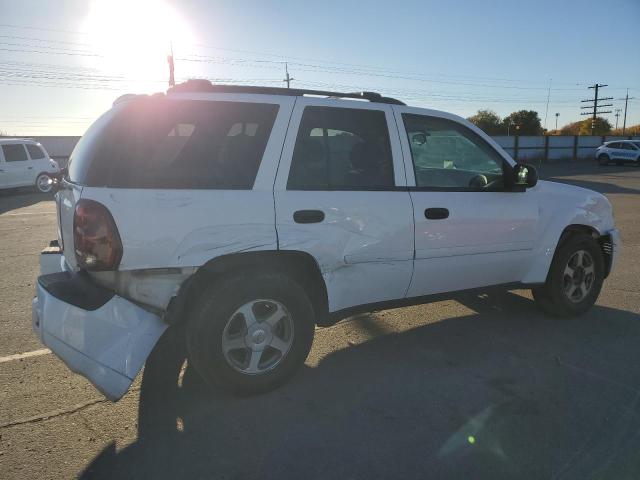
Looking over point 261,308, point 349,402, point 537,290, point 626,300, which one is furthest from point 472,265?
point 626,300

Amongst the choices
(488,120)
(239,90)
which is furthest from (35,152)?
(488,120)

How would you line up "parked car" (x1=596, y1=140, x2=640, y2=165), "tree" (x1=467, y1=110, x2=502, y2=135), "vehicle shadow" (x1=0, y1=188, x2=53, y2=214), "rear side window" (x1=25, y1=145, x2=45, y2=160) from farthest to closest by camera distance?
1. "tree" (x1=467, y1=110, x2=502, y2=135)
2. "parked car" (x1=596, y1=140, x2=640, y2=165)
3. "rear side window" (x1=25, y1=145, x2=45, y2=160)
4. "vehicle shadow" (x1=0, y1=188, x2=53, y2=214)

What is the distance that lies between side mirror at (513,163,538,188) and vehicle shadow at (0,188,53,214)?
1262cm

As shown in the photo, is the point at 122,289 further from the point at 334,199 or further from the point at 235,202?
the point at 334,199

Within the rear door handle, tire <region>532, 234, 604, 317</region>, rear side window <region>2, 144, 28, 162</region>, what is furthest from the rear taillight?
rear side window <region>2, 144, 28, 162</region>

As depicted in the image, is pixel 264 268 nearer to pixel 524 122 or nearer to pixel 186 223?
pixel 186 223

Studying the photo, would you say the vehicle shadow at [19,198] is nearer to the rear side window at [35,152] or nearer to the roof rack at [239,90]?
the rear side window at [35,152]

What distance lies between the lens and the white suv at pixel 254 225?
268 centimetres

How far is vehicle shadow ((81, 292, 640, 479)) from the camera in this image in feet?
8.13

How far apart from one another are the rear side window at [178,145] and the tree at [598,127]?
286 feet

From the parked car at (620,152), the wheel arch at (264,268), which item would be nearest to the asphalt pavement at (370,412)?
the wheel arch at (264,268)

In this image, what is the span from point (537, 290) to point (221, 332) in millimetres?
3064

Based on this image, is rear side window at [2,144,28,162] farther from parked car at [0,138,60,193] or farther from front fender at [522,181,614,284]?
front fender at [522,181,614,284]

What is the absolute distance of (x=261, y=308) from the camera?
3135mm
